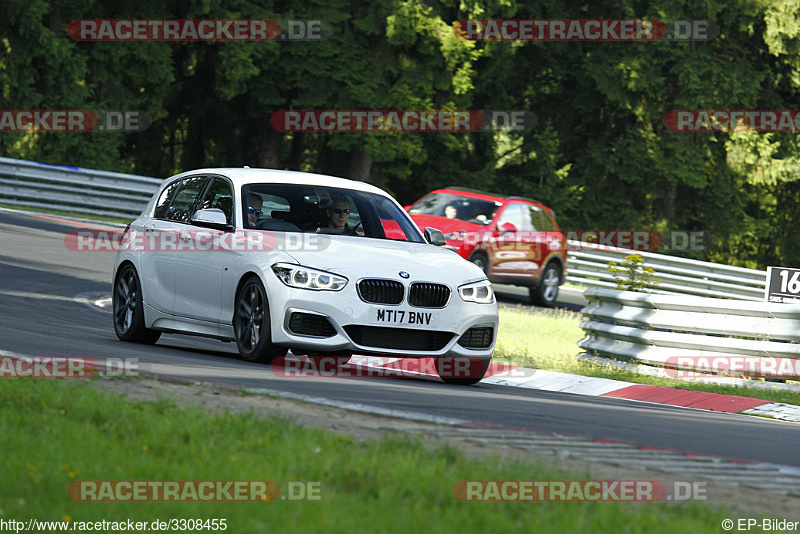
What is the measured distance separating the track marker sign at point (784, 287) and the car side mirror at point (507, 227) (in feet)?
28.4

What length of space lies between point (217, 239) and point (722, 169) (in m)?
33.7

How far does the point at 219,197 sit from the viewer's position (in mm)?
10984

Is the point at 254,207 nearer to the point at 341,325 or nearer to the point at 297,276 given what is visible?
the point at 297,276

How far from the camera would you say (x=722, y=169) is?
41.6 meters

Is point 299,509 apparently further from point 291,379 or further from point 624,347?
point 624,347

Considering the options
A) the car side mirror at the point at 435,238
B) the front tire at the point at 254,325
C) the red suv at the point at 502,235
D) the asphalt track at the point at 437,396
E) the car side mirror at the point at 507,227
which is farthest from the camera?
the car side mirror at the point at 507,227

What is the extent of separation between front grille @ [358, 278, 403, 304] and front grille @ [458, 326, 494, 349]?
2.35 feet

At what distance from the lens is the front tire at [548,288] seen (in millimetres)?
22953

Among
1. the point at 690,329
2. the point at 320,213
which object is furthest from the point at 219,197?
the point at 690,329

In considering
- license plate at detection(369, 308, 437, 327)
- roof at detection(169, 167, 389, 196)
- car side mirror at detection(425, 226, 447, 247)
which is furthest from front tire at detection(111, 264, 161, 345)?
license plate at detection(369, 308, 437, 327)

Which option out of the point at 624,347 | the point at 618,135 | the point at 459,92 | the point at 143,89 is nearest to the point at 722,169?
the point at 618,135

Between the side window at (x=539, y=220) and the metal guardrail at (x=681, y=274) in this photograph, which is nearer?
the side window at (x=539, y=220)

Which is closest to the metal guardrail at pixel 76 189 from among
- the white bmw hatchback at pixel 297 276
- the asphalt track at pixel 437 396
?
the asphalt track at pixel 437 396

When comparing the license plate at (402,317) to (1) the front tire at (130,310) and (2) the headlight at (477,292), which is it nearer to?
(2) the headlight at (477,292)
